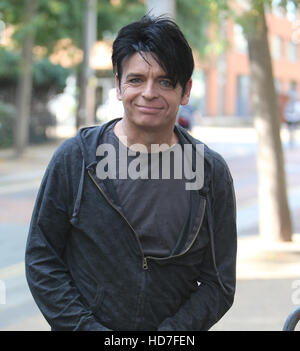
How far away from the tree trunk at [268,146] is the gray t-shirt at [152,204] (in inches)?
235

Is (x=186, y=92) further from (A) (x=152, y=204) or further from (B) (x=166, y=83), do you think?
(A) (x=152, y=204)

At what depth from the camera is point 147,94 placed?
204cm

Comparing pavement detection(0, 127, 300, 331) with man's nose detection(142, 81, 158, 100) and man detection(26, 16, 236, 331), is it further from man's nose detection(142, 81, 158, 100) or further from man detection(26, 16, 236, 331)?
man's nose detection(142, 81, 158, 100)

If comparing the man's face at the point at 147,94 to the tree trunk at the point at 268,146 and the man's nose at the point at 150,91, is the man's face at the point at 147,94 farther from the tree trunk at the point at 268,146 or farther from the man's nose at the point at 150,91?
the tree trunk at the point at 268,146

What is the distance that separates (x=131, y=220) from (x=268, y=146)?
6.07m

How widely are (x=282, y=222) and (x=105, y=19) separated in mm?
16123

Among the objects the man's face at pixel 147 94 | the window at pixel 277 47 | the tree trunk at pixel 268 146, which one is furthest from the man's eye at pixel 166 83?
the window at pixel 277 47

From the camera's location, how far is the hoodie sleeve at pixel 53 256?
6.68ft

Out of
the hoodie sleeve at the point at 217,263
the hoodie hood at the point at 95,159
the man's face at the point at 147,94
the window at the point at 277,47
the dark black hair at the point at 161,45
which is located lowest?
the hoodie sleeve at the point at 217,263

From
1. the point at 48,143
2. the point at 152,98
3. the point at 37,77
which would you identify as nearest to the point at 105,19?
the point at 37,77

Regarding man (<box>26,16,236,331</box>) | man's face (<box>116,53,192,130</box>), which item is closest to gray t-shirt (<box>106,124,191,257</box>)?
man (<box>26,16,236,331</box>)
